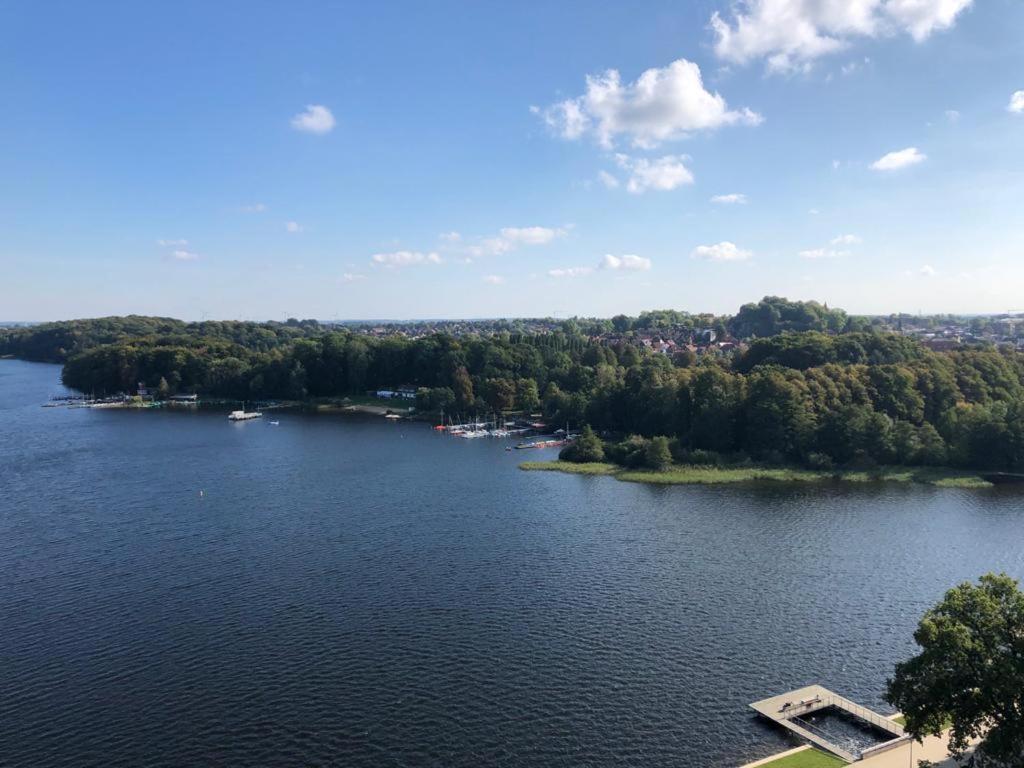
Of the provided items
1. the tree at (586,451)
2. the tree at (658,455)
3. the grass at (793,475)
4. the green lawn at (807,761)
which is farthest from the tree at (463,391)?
the green lawn at (807,761)

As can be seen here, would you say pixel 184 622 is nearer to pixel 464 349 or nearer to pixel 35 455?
pixel 35 455

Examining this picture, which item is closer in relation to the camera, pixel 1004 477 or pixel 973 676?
pixel 973 676

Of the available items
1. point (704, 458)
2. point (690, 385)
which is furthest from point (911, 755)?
point (690, 385)

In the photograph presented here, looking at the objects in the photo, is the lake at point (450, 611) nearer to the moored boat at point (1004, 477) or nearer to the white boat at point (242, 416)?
the moored boat at point (1004, 477)

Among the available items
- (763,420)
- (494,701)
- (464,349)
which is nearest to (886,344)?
(763,420)

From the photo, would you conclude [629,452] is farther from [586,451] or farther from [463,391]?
[463,391]

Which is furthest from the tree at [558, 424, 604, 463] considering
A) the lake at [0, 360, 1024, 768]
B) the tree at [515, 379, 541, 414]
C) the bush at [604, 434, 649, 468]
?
the tree at [515, 379, 541, 414]
